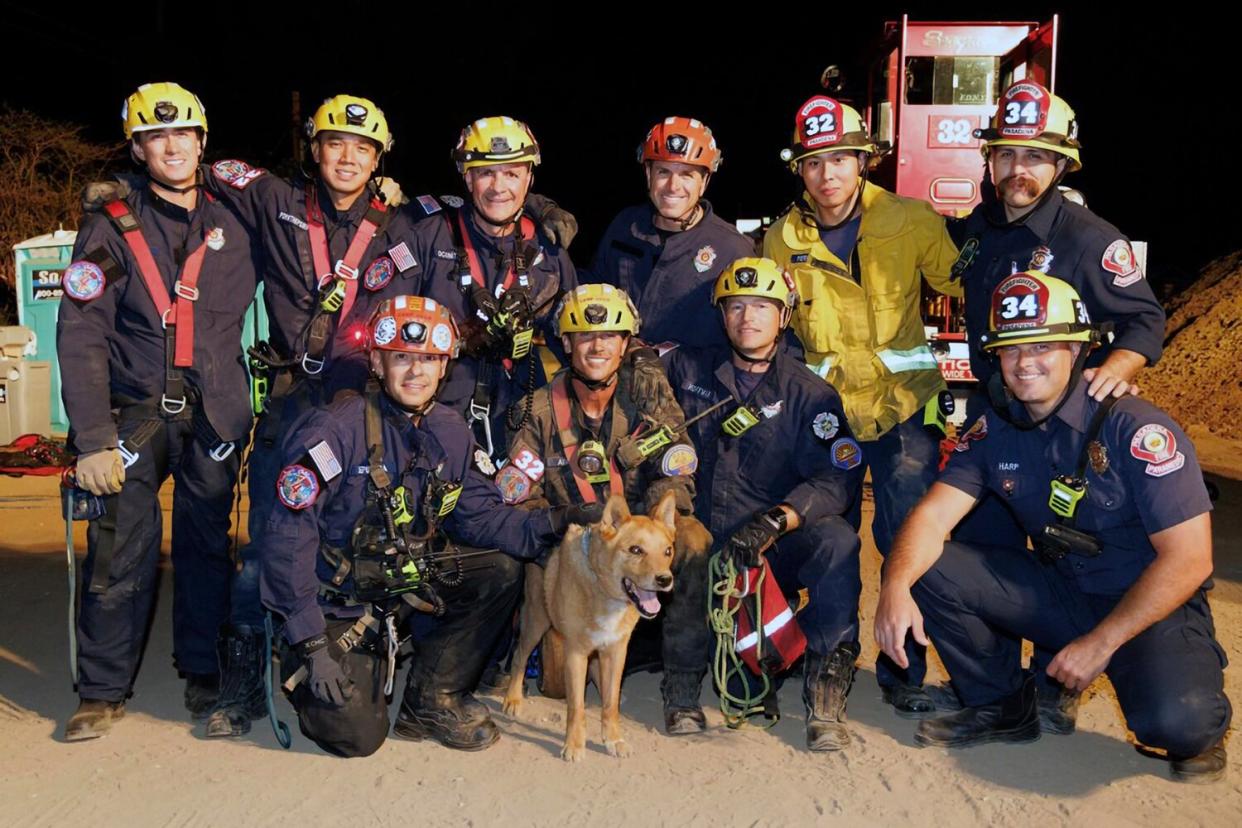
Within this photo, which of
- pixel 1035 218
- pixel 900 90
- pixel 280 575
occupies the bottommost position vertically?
pixel 280 575

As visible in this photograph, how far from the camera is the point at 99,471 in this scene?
5488 millimetres

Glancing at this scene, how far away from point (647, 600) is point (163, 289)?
279cm

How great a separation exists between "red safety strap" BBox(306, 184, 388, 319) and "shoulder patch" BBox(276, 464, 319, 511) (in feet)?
4.28

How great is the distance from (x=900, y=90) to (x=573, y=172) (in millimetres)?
23110

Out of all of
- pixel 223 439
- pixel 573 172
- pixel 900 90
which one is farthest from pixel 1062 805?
pixel 573 172

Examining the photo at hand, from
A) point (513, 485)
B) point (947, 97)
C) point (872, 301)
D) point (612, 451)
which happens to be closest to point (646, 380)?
point (612, 451)

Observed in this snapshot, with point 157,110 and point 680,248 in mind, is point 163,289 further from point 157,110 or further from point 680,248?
point 680,248

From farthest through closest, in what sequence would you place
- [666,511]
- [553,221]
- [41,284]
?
[41,284] < [553,221] < [666,511]

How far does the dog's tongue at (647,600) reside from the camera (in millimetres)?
5336

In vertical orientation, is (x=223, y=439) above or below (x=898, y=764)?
above

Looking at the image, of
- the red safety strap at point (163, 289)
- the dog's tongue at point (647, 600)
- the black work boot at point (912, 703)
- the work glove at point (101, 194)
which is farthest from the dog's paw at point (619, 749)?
the work glove at point (101, 194)

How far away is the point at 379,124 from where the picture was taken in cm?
646

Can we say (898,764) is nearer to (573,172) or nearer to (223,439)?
(223,439)

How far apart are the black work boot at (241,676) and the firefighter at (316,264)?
29cm
